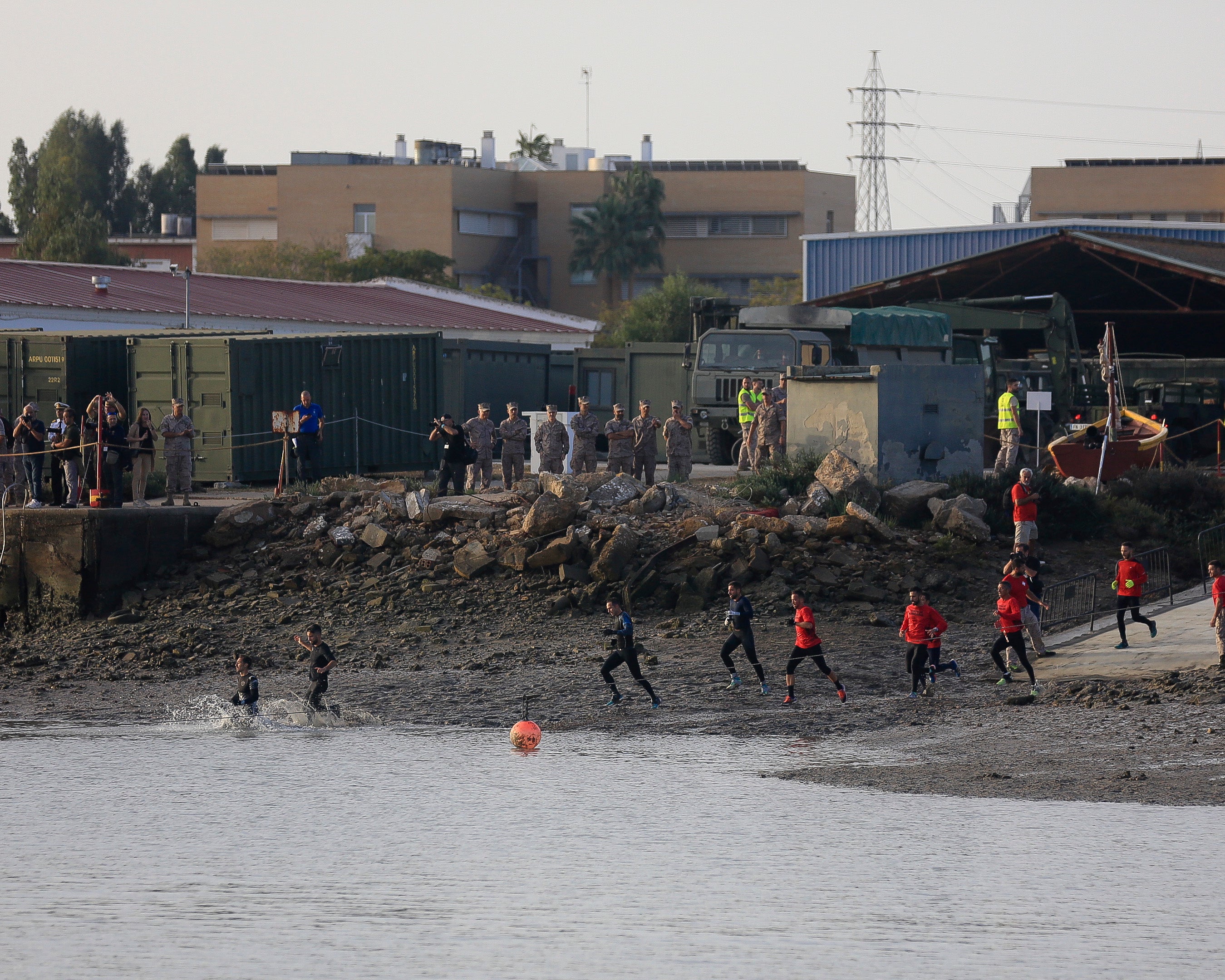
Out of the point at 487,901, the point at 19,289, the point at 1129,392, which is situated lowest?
the point at 487,901

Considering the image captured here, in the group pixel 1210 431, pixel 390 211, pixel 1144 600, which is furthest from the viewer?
pixel 390 211

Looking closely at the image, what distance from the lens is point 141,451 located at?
78.4ft

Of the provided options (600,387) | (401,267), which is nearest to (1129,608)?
(600,387)

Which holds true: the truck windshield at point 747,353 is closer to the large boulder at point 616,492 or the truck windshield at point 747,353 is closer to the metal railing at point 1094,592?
the large boulder at point 616,492

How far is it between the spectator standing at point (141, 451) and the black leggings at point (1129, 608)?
1368 cm

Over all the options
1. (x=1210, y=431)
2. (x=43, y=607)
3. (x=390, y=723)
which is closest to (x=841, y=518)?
(x=390, y=723)

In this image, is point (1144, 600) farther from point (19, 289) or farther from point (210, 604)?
point (19, 289)

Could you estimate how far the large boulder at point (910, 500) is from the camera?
23.2 m

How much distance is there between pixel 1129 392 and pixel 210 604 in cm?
2081

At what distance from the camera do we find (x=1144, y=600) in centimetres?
2097

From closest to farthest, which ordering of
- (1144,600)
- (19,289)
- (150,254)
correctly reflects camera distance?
(1144,600) → (19,289) → (150,254)

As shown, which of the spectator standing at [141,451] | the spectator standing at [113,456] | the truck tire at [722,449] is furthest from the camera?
the truck tire at [722,449]

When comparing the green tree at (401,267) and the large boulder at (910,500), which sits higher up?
the green tree at (401,267)

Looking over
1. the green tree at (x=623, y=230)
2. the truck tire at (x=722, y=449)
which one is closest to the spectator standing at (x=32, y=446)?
the truck tire at (x=722, y=449)
